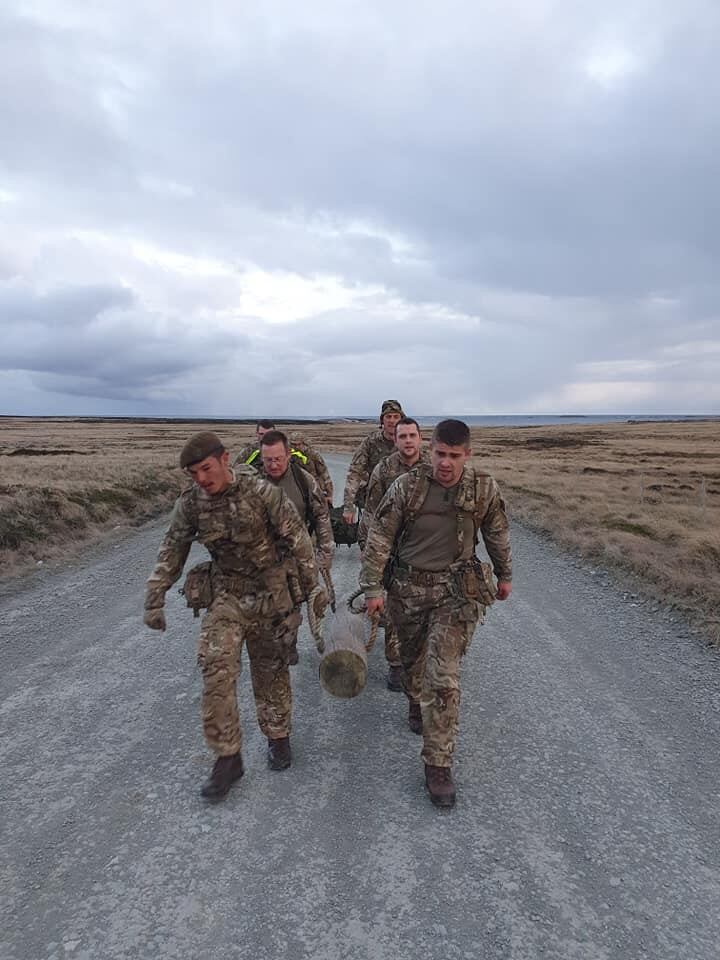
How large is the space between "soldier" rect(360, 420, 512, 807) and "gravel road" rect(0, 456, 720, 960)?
2.76ft

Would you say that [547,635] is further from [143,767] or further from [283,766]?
[143,767]

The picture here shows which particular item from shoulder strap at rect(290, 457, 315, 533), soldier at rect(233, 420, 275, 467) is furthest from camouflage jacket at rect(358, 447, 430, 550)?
soldier at rect(233, 420, 275, 467)

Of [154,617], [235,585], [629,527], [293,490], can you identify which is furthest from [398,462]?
[629,527]

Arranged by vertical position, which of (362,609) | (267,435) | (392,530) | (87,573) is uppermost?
(267,435)

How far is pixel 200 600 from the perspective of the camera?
169 inches

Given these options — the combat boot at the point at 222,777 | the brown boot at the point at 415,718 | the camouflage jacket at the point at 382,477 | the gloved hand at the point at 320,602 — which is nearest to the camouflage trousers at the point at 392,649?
the brown boot at the point at 415,718

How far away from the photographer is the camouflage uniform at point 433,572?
4309 mm

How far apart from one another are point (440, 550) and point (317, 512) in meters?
2.09

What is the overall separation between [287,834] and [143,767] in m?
1.36

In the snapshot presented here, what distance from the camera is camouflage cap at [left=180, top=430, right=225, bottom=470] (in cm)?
389

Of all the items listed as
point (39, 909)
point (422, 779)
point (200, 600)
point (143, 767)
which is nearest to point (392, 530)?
point (200, 600)

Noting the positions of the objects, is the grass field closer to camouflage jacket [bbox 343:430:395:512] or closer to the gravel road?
the gravel road

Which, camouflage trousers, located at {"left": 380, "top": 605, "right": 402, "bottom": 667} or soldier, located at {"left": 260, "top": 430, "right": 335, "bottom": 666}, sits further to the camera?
soldier, located at {"left": 260, "top": 430, "right": 335, "bottom": 666}

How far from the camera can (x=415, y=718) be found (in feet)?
16.1
